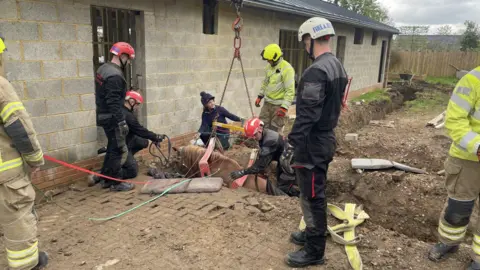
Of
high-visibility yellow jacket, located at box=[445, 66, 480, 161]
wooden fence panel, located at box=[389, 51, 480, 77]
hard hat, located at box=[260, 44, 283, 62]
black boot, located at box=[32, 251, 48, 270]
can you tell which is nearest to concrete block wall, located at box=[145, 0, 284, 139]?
hard hat, located at box=[260, 44, 283, 62]

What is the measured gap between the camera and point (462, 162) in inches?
126

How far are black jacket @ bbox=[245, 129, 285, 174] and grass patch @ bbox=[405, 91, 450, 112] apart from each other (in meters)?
11.0

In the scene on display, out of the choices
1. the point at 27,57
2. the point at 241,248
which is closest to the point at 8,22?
the point at 27,57

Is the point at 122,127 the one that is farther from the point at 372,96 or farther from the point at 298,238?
the point at 372,96

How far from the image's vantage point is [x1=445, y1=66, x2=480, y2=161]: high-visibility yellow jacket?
10.1 ft

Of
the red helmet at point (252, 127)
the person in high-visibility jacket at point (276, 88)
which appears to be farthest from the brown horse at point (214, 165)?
the person in high-visibility jacket at point (276, 88)

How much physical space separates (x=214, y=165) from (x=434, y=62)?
2525 centimetres

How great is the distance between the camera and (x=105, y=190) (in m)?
5.24

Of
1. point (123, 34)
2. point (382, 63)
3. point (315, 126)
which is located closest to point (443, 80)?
point (382, 63)

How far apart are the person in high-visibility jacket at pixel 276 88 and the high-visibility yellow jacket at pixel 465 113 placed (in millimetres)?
3938

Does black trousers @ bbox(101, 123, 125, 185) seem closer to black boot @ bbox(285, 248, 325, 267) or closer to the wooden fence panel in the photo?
black boot @ bbox(285, 248, 325, 267)

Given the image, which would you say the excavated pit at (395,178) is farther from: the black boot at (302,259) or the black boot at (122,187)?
the black boot at (122,187)

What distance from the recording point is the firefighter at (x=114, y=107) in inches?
187

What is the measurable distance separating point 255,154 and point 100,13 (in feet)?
11.4
